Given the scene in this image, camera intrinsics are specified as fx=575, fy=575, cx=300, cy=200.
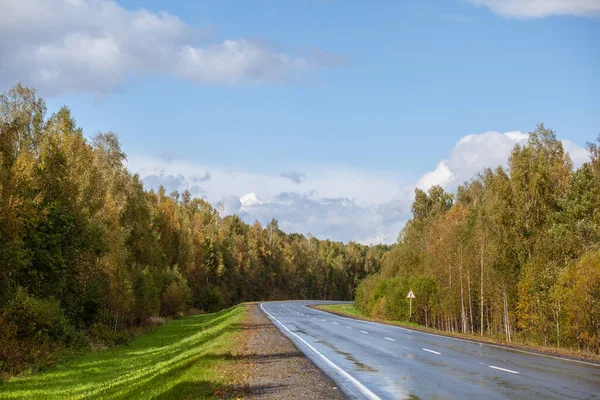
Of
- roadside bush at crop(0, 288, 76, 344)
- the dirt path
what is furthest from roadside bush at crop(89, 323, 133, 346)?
the dirt path

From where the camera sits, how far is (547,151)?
45.9 metres

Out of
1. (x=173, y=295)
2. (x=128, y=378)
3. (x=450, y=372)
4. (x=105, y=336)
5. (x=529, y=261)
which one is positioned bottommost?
(x=105, y=336)

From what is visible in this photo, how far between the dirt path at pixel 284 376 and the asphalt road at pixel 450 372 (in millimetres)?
400

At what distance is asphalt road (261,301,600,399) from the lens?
11547 millimetres

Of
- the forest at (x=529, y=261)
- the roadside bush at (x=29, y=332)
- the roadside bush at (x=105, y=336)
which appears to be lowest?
the roadside bush at (x=105, y=336)

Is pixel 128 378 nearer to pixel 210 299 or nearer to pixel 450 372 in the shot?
pixel 450 372

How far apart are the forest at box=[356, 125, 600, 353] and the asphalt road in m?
10.6

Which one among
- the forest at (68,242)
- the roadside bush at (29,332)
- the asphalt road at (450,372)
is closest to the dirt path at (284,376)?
the asphalt road at (450,372)

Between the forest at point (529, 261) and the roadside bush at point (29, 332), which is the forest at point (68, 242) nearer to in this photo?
the roadside bush at point (29, 332)

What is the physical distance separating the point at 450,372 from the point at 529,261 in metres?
26.3

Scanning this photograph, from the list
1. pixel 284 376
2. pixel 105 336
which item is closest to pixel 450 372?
pixel 284 376

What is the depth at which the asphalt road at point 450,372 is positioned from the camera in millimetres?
11547

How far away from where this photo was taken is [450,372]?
14961mm

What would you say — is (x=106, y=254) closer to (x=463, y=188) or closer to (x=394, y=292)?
(x=394, y=292)
